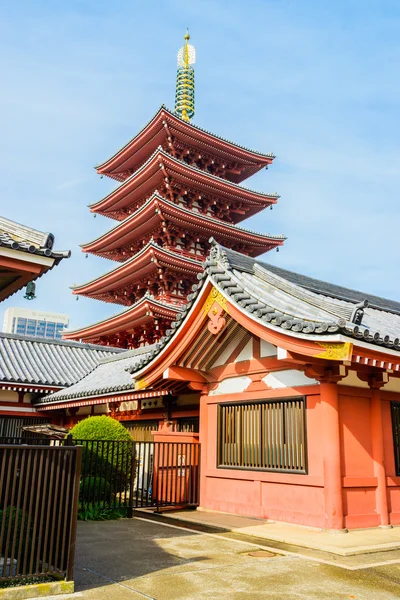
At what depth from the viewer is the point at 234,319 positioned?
459 inches

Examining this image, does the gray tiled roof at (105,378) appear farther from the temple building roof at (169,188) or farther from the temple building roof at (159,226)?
the temple building roof at (169,188)

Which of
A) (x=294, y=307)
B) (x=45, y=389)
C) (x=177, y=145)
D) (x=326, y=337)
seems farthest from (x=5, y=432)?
(x=177, y=145)

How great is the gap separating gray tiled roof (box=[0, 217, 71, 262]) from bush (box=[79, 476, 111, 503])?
644 cm

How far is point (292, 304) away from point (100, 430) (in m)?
6.11

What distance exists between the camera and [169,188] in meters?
30.2

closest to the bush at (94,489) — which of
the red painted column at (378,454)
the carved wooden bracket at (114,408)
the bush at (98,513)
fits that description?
the bush at (98,513)

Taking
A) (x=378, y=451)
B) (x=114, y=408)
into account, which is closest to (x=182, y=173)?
(x=114, y=408)

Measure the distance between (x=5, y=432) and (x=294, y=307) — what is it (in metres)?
15.2

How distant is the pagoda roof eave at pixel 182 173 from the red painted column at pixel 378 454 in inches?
817

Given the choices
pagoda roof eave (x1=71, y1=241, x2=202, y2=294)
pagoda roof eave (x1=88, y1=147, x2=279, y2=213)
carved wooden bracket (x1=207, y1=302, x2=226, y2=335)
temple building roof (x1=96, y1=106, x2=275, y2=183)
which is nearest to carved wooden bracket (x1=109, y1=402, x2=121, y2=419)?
carved wooden bracket (x1=207, y1=302, x2=226, y2=335)

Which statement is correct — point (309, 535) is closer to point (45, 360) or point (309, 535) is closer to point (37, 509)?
point (37, 509)

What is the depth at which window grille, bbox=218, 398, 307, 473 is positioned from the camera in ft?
34.2

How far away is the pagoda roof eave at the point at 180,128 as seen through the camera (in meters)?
30.1

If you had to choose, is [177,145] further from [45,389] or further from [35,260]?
[35,260]
